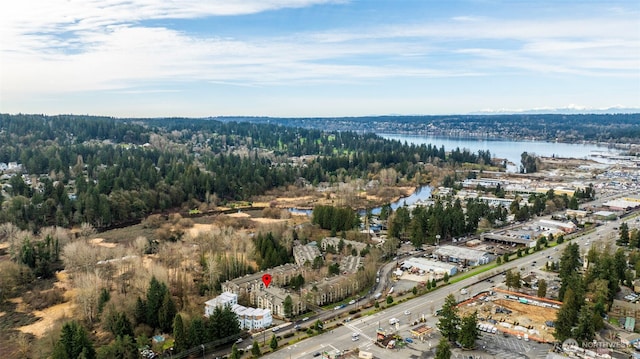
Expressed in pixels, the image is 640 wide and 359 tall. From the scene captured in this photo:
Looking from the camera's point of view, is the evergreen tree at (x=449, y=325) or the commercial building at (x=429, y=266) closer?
the evergreen tree at (x=449, y=325)

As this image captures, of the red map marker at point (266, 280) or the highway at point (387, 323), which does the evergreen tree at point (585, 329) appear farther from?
the red map marker at point (266, 280)

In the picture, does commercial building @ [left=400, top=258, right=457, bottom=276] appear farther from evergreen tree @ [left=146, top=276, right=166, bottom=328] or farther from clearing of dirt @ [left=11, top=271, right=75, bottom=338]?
clearing of dirt @ [left=11, top=271, right=75, bottom=338]

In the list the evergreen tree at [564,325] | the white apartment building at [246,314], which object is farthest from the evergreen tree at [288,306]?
the evergreen tree at [564,325]

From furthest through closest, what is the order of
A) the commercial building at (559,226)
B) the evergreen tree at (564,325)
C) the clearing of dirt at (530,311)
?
the commercial building at (559,226)
the clearing of dirt at (530,311)
the evergreen tree at (564,325)

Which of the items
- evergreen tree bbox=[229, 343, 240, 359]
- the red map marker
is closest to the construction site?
the red map marker

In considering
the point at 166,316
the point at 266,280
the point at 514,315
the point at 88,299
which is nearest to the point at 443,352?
the point at 514,315
